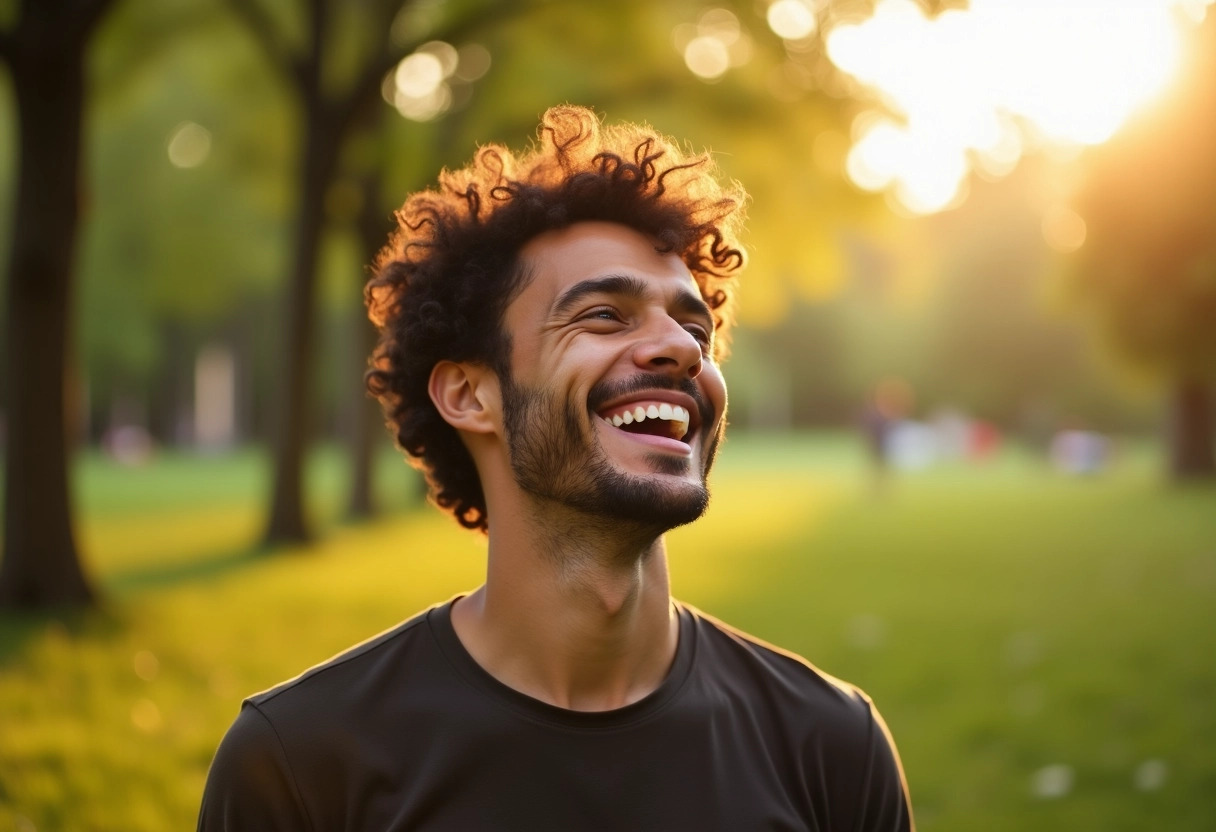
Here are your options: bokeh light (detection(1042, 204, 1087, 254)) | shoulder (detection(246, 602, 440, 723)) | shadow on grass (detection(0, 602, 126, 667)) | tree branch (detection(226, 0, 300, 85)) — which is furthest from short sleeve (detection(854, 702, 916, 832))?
bokeh light (detection(1042, 204, 1087, 254))

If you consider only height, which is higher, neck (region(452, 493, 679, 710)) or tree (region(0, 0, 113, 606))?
tree (region(0, 0, 113, 606))

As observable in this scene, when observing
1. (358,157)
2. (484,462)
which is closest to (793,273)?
(358,157)

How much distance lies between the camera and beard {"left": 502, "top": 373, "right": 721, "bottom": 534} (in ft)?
8.64

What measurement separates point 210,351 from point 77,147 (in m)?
48.5

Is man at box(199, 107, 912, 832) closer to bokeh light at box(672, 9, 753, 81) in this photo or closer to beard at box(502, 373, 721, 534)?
beard at box(502, 373, 721, 534)

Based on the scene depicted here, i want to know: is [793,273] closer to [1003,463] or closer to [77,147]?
[77,147]

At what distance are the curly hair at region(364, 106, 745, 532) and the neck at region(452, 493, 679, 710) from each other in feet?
1.49

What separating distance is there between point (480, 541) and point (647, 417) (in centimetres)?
127

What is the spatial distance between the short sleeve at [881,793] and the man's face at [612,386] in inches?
27.1

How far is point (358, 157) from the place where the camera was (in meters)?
18.8

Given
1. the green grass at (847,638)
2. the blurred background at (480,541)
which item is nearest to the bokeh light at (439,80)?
the blurred background at (480,541)

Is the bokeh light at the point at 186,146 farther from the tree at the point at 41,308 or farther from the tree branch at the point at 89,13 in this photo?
the tree branch at the point at 89,13

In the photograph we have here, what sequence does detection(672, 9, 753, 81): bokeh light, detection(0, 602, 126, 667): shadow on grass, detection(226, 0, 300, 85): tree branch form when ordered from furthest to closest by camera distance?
detection(672, 9, 753, 81): bokeh light, detection(226, 0, 300, 85): tree branch, detection(0, 602, 126, 667): shadow on grass

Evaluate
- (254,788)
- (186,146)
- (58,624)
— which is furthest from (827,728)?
(186,146)
